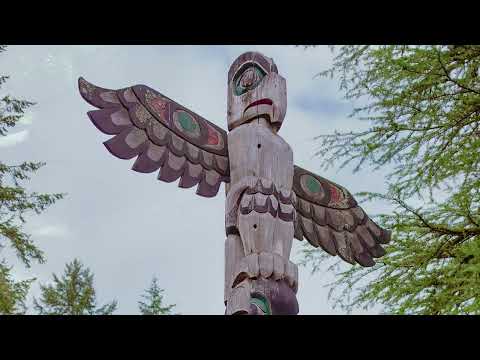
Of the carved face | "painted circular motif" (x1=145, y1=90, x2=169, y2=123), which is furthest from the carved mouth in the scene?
"painted circular motif" (x1=145, y1=90, x2=169, y2=123)

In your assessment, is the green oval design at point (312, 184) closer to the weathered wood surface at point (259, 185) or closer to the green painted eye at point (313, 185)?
the green painted eye at point (313, 185)

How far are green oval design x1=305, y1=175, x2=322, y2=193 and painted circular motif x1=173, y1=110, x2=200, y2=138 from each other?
3.17ft

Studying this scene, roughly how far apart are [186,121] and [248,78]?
564mm

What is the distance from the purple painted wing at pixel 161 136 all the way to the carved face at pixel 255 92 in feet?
0.71

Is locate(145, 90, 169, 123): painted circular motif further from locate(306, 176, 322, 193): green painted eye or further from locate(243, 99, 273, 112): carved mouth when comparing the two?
locate(306, 176, 322, 193): green painted eye

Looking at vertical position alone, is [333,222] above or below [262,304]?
above

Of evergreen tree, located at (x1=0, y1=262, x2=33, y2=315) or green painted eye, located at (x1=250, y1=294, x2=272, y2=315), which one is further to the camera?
evergreen tree, located at (x1=0, y1=262, x2=33, y2=315)

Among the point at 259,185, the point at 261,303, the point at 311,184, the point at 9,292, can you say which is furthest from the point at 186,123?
the point at 9,292

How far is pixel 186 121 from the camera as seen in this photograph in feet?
13.7

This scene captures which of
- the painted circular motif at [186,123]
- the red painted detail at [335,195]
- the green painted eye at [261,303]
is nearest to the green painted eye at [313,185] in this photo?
the red painted detail at [335,195]

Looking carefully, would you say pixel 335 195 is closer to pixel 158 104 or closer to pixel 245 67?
pixel 245 67

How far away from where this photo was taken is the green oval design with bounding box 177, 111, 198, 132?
4141 millimetres
